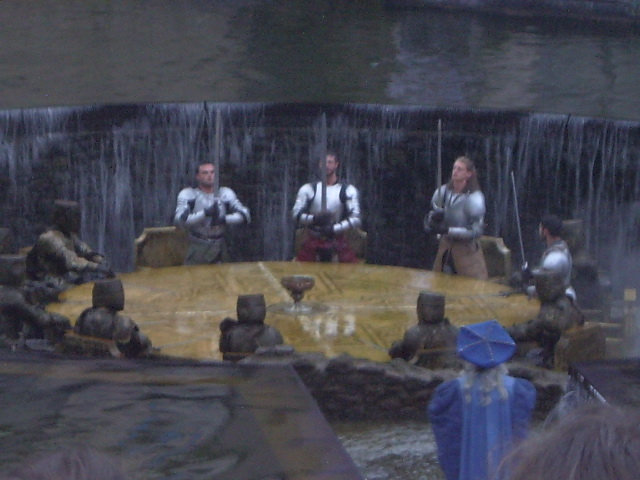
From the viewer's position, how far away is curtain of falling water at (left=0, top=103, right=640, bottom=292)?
43.1 ft

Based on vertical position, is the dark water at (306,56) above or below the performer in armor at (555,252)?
above

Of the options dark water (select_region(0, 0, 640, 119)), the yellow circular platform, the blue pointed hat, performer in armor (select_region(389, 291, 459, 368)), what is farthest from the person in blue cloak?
dark water (select_region(0, 0, 640, 119))

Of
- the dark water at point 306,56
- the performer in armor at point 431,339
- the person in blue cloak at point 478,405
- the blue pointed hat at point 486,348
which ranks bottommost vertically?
the performer in armor at point 431,339

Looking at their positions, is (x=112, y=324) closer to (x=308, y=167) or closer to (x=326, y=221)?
(x=326, y=221)

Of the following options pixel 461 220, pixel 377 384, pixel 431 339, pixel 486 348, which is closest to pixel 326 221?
pixel 461 220

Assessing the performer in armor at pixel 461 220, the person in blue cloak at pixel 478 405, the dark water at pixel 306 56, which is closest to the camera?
the person in blue cloak at pixel 478 405

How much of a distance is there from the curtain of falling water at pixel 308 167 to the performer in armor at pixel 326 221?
11.8 feet

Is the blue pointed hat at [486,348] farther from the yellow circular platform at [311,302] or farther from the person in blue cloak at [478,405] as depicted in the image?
the yellow circular platform at [311,302]

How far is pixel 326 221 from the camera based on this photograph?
9617 mm

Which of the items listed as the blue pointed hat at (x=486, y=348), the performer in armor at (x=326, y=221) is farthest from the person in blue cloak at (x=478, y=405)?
the performer in armor at (x=326, y=221)

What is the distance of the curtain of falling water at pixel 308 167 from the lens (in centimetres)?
1314

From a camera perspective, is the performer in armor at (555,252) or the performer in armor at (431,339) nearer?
the performer in armor at (431,339)

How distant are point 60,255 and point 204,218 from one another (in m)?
1.49

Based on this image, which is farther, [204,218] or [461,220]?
[204,218]
